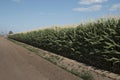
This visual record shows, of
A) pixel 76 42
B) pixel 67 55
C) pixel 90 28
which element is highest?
pixel 90 28

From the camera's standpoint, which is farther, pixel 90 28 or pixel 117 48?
pixel 90 28

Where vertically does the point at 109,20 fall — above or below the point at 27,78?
Answer: above

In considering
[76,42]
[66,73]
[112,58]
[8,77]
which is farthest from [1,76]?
[76,42]

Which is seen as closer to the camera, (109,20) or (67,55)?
(109,20)

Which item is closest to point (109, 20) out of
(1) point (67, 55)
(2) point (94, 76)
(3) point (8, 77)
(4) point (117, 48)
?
(4) point (117, 48)

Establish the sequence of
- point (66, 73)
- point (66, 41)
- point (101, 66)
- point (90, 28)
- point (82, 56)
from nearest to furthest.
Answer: point (66, 73), point (101, 66), point (90, 28), point (82, 56), point (66, 41)

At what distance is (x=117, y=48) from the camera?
10.8m

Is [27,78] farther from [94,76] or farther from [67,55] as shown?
[67,55]

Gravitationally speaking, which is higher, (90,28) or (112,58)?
(90,28)

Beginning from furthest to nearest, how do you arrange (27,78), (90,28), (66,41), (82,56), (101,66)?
(66,41), (82,56), (90,28), (101,66), (27,78)

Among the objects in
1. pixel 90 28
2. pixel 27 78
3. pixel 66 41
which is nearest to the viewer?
pixel 27 78

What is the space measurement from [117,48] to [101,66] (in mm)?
1763

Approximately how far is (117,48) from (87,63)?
136 inches

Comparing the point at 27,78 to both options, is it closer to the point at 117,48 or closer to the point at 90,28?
the point at 117,48
